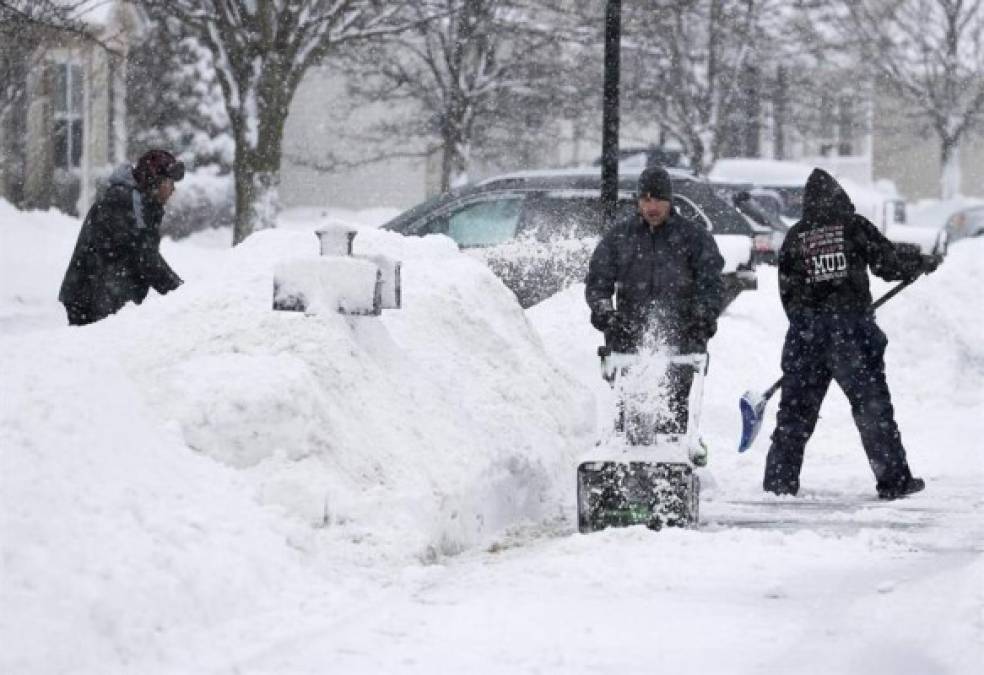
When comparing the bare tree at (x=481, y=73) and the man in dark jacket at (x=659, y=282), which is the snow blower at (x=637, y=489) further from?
the bare tree at (x=481, y=73)

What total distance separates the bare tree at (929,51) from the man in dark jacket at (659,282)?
33.0m

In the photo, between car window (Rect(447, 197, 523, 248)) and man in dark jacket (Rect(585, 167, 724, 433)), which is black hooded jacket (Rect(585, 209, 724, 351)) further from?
car window (Rect(447, 197, 523, 248))

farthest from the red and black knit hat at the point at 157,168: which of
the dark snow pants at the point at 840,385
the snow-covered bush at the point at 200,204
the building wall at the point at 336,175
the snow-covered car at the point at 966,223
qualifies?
the building wall at the point at 336,175

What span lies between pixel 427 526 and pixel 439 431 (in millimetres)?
934

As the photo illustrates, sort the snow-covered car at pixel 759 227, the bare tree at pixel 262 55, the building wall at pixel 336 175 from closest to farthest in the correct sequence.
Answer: the snow-covered car at pixel 759 227
the bare tree at pixel 262 55
the building wall at pixel 336 175

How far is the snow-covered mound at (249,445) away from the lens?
586cm

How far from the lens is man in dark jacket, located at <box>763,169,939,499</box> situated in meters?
9.70

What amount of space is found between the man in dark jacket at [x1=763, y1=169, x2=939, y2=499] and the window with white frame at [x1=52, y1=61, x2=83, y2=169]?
22834 millimetres

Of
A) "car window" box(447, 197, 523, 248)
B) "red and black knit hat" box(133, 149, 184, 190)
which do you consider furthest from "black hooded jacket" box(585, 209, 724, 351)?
"car window" box(447, 197, 523, 248)

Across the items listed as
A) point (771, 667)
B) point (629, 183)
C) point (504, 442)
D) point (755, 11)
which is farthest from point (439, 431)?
point (755, 11)

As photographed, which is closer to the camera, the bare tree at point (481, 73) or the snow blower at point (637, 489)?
the snow blower at point (637, 489)

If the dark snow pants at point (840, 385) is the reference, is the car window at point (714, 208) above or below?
above

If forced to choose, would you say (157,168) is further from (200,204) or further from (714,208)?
(200,204)

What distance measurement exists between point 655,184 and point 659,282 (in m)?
0.47
